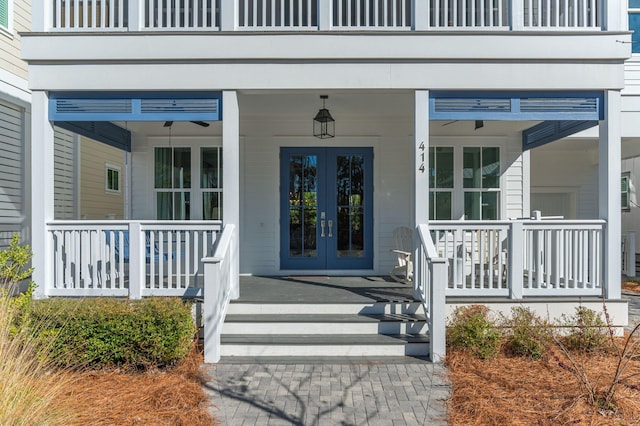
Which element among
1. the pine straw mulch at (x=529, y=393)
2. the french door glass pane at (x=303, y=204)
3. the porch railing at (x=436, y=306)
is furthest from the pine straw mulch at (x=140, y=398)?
the french door glass pane at (x=303, y=204)

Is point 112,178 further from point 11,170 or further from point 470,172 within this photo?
point 470,172

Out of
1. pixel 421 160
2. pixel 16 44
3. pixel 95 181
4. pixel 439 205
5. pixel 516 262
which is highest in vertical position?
pixel 16 44

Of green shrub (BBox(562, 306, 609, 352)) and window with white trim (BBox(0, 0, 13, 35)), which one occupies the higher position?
window with white trim (BBox(0, 0, 13, 35))

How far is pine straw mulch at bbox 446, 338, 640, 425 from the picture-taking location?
3.22m

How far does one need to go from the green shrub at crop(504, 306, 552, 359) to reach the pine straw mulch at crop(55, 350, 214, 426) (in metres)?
3.20

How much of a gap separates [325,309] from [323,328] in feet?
0.95

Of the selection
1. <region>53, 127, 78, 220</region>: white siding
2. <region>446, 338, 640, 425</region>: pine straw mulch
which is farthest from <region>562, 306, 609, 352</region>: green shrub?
<region>53, 127, 78, 220</region>: white siding

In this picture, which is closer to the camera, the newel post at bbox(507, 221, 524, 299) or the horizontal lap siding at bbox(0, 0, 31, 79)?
the newel post at bbox(507, 221, 524, 299)

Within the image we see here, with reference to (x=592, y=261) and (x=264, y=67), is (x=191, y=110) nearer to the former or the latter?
(x=264, y=67)

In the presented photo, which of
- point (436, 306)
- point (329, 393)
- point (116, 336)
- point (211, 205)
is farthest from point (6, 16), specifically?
point (436, 306)

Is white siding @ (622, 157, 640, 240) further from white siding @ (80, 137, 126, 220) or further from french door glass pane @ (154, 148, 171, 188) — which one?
white siding @ (80, 137, 126, 220)

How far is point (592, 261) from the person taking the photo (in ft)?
17.1

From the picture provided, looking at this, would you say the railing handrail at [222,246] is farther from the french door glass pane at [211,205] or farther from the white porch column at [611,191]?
the white porch column at [611,191]

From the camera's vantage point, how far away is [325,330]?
4.90m
